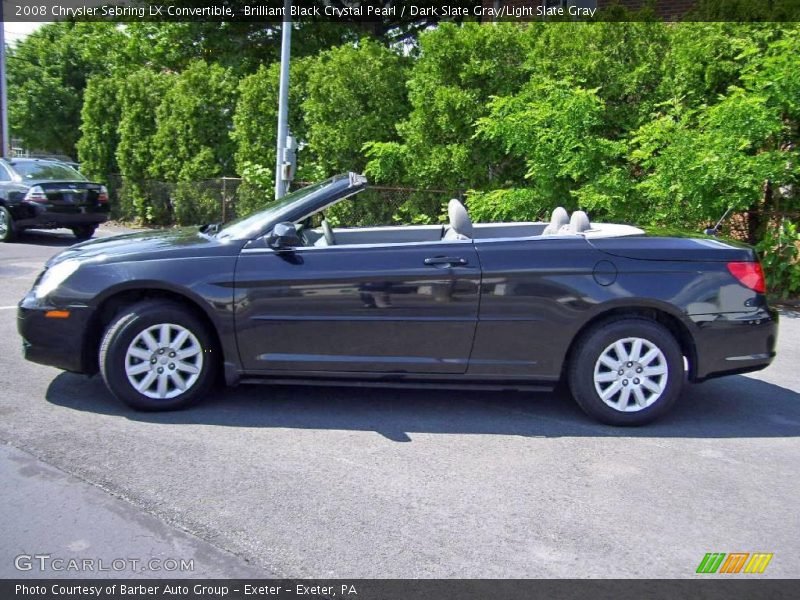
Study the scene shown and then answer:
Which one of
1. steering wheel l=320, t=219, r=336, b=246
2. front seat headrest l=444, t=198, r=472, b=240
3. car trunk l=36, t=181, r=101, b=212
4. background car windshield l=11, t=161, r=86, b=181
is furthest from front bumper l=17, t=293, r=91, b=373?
background car windshield l=11, t=161, r=86, b=181

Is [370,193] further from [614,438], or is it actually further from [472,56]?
[614,438]

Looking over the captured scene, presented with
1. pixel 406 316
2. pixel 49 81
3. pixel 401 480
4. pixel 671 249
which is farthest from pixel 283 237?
pixel 49 81

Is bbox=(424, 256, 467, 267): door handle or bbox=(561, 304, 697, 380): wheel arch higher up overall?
bbox=(424, 256, 467, 267): door handle

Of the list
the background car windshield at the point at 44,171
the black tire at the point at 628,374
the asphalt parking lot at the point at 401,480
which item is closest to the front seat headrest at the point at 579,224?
the black tire at the point at 628,374

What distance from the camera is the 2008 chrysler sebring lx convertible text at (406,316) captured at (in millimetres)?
4848

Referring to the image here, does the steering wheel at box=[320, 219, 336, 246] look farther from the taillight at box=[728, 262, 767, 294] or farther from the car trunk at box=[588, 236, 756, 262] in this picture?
the taillight at box=[728, 262, 767, 294]

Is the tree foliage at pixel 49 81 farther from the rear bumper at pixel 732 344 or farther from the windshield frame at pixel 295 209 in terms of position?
the rear bumper at pixel 732 344

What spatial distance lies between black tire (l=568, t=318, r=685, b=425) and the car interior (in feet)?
2.36

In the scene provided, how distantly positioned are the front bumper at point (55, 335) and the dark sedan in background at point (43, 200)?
396 inches

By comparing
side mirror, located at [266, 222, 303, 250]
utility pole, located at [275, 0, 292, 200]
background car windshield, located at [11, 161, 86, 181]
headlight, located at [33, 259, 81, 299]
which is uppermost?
utility pole, located at [275, 0, 292, 200]

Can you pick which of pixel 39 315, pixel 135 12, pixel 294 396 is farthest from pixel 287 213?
pixel 135 12

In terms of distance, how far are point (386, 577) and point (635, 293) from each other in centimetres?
268

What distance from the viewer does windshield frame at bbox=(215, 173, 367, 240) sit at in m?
5.05

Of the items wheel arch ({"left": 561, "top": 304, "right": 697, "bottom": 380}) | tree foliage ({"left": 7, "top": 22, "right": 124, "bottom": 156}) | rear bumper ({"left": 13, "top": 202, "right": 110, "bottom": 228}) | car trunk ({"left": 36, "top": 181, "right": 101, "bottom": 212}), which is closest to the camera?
wheel arch ({"left": 561, "top": 304, "right": 697, "bottom": 380})
